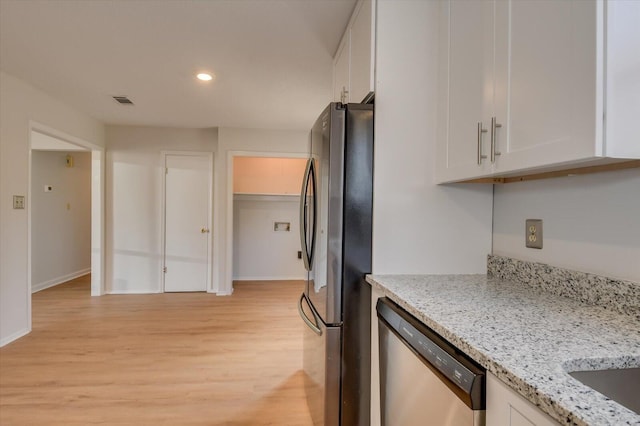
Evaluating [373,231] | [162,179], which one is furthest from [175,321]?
[373,231]

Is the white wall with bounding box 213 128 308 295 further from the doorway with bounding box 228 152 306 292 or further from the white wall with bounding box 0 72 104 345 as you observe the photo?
the white wall with bounding box 0 72 104 345

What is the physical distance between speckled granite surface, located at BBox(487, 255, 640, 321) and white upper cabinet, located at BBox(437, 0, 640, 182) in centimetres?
38

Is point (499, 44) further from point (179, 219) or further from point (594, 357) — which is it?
point (179, 219)

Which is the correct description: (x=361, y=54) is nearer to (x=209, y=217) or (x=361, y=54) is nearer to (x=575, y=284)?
(x=575, y=284)

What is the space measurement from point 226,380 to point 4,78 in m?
3.10

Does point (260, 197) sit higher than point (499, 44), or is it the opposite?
point (499, 44)

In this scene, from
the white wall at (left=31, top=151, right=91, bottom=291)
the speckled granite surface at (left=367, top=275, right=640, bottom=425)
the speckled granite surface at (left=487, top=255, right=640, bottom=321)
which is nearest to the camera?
the speckled granite surface at (left=367, top=275, right=640, bottom=425)

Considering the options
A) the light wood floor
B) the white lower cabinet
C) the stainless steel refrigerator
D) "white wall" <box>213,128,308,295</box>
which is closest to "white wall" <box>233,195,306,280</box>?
"white wall" <box>213,128,308,295</box>

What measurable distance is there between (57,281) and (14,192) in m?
2.80

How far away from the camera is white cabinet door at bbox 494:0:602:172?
78 centimetres

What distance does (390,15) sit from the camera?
150cm

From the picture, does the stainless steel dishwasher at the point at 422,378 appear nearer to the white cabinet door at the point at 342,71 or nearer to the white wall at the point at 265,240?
the white cabinet door at the point at 342,71

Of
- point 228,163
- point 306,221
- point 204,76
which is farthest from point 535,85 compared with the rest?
point 228,163

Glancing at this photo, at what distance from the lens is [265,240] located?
543 cm
